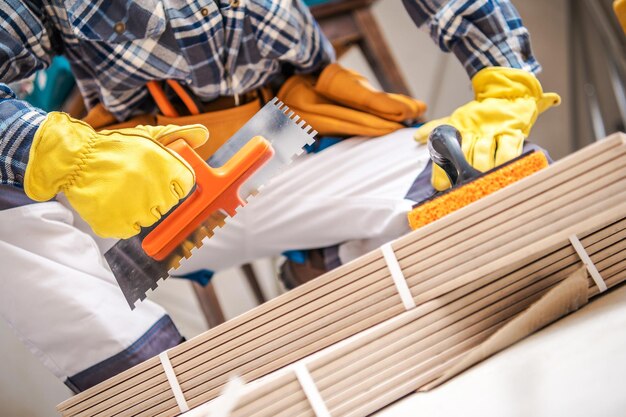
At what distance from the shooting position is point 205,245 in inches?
38.5

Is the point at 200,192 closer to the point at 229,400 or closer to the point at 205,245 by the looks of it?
the point at 229,400

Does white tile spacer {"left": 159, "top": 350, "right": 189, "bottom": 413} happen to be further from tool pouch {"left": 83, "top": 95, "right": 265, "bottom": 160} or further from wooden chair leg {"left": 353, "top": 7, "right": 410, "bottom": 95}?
wooden chair leg {"left": 353, "top": 7, "right": 410, "bottom": 95}

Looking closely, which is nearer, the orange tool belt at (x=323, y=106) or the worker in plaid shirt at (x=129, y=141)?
the worker in plaid shirt at (x=129, y=141)

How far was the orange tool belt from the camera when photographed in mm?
785

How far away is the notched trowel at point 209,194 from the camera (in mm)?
595

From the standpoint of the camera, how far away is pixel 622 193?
58 cm

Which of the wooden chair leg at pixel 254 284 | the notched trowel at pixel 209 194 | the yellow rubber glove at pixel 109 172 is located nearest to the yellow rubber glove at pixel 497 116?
the notched trowel at pixel 209 194

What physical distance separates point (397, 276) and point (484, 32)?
1.37ft

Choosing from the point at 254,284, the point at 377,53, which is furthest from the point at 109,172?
the point at 254,284

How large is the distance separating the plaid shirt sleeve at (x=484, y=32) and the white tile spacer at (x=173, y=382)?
58 centimetres

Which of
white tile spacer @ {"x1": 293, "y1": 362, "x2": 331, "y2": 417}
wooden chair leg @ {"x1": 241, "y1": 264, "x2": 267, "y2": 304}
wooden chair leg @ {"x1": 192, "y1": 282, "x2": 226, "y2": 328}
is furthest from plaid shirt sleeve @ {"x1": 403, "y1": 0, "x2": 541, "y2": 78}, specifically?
wooden chair leg @ {"x1": 241, "y1": 264, "x2": 267, "y2": 304}

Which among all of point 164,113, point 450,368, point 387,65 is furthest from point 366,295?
point 387,65

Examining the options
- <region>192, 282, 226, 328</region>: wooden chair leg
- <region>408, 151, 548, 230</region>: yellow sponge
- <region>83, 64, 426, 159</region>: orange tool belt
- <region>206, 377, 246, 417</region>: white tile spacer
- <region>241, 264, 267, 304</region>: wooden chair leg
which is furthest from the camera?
<region>241, 264, 267, 304</region>: wooden chair leg

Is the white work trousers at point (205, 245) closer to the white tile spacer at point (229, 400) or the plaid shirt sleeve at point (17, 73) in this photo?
the plaid shirt sleeve at point (17, 73)
